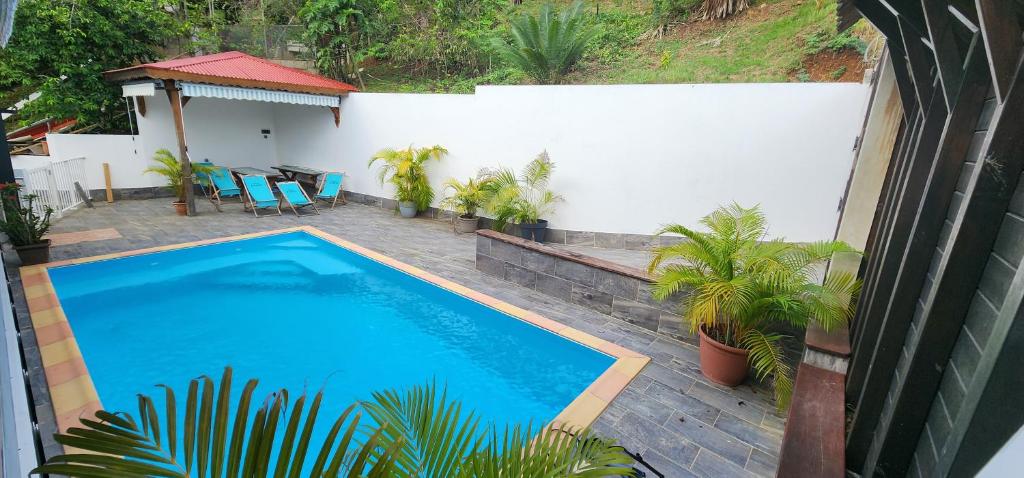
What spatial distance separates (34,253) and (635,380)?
7752 millimetres

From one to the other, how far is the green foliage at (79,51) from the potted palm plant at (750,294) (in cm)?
1271

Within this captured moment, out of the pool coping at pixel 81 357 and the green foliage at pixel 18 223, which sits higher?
the green foliage at pixel 18 223

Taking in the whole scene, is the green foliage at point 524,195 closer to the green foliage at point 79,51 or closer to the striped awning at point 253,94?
the striped awning at point 253,94

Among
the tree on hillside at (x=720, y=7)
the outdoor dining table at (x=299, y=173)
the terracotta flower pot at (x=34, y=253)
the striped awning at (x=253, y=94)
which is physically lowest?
the terracotta flower pot at (x=34, y=253)

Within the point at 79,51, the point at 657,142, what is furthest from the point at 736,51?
the point at 79,51

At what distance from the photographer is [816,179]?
5.80 metres

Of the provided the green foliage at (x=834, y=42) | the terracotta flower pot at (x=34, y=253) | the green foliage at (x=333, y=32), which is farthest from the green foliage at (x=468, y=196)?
the green foliage at (x=834, y=42)

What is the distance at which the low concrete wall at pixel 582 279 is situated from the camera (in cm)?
458

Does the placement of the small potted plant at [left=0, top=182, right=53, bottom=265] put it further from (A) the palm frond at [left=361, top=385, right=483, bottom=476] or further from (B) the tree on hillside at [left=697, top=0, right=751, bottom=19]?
(B) the tree on hillside at [left=697, top=0, right=751, bottom=19]

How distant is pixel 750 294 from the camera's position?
11.1ft

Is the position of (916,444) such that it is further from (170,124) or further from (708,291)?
(170,124)

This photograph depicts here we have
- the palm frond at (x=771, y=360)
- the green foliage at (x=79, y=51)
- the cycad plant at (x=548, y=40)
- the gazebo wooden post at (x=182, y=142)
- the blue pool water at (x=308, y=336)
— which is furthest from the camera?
the cycad plant at (x=548, y=40)

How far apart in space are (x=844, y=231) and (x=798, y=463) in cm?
315

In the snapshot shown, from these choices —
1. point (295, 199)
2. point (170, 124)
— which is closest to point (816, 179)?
point (295, 199)
